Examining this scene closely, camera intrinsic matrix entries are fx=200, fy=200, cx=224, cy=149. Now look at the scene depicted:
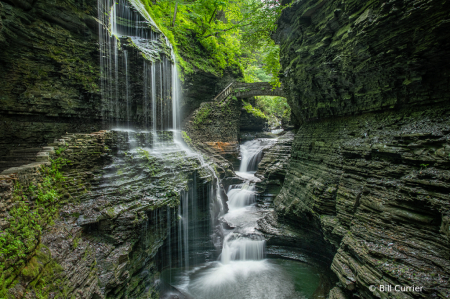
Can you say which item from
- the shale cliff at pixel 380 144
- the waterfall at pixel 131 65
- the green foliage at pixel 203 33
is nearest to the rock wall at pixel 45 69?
the waterfall at pixel 131 65

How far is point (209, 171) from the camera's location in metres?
9.88

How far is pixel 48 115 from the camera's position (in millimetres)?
Result: 7613

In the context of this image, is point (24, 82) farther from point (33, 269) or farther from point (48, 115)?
point (33, 269)

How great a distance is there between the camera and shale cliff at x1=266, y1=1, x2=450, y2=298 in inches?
156

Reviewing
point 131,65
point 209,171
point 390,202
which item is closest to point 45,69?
point 131,65

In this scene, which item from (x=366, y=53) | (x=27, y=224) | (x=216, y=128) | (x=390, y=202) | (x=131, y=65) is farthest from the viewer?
(x=216, y=128)

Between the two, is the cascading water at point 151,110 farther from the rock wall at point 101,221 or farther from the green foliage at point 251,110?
the green foliage at point 251,110

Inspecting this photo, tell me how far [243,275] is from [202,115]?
40.1 ft

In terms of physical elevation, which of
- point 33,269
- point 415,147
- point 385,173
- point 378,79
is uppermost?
point 378,79

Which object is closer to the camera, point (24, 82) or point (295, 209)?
point (24, 82)

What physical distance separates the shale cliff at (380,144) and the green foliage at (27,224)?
638 cm

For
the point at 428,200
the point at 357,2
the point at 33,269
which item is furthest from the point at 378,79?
the point at 33,269

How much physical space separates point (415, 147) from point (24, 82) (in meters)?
11.9

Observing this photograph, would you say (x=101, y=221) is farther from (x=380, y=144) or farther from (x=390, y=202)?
(x=380, y=144)
